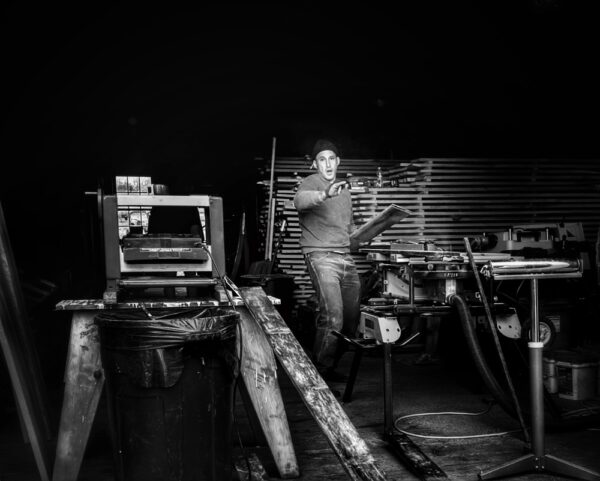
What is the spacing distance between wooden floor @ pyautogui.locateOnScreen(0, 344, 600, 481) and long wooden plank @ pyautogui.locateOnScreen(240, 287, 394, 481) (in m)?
0.55

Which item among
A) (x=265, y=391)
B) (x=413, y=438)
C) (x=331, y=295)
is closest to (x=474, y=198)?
(x=331, y=295)

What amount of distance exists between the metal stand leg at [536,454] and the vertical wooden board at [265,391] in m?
0.98

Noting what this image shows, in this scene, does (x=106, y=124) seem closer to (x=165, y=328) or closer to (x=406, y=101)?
(x=406, y=101)

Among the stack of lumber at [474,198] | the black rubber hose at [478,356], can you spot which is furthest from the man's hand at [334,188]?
the stack of lumber at [474,198]

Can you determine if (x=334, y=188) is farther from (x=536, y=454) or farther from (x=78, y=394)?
(x=78, y=394)

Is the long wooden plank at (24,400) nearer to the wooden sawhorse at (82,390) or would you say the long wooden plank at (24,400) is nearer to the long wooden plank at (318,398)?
the wooden sawhorse at (82,390)

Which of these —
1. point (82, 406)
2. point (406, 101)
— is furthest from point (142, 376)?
point (406, 101)

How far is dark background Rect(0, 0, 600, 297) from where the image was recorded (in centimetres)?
676

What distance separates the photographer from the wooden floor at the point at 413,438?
11.3 feet

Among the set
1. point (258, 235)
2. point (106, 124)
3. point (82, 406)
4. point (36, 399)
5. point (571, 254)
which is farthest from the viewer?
point (106, 124)

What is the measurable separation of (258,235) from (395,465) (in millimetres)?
5830

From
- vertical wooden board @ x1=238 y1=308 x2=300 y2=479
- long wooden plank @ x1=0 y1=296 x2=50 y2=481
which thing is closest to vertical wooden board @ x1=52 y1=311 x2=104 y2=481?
long wooden plank @ x1=0 y1=296 x2=50 y2=481

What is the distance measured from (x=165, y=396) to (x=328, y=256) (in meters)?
2.90

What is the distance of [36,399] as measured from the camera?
148 inches
